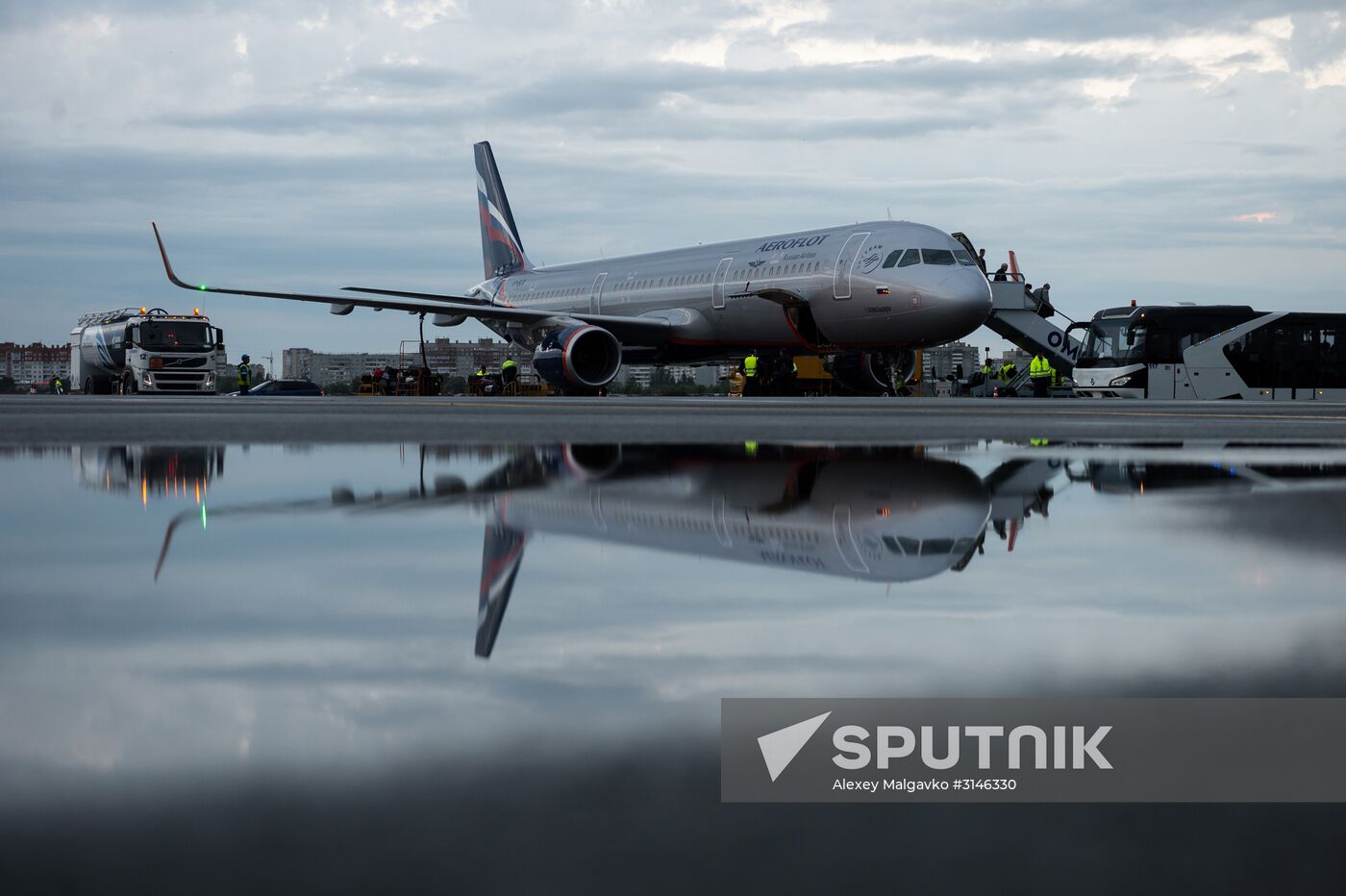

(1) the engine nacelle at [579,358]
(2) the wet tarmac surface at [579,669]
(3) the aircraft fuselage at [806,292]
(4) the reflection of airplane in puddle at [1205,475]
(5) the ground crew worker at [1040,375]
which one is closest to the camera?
(2) the wet tarmac surface at [579,669]

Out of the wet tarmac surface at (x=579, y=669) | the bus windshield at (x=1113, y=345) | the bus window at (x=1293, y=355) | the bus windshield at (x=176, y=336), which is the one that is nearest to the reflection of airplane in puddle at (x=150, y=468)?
the wet tarmac surface at (x=579, y=669)

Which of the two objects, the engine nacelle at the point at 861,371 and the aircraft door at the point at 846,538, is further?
the engine nacelle at the point at 861,371

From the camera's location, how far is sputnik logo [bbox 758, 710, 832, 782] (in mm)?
1639

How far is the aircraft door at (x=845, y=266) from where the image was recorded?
23000mm

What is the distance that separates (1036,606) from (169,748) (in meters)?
1.67

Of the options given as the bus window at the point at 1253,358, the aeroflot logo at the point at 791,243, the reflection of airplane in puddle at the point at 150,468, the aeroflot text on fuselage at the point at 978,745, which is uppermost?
the aeroflot logo at the point at 791,243

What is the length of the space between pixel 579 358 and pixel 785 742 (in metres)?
23.8

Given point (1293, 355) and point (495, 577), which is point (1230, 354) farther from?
point (495, 577)

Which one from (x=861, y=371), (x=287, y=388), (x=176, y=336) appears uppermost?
(x=176, y=336)

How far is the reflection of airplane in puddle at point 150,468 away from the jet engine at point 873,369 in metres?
19.5

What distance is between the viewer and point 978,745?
1704mm

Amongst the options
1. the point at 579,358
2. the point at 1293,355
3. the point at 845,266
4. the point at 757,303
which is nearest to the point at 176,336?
the point at 579,358

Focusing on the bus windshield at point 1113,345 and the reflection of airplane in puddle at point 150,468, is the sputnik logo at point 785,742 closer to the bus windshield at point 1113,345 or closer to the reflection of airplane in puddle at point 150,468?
the reflection of airplane in puddle at point 150,468

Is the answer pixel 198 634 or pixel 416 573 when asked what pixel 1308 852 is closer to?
pixel 198 634
